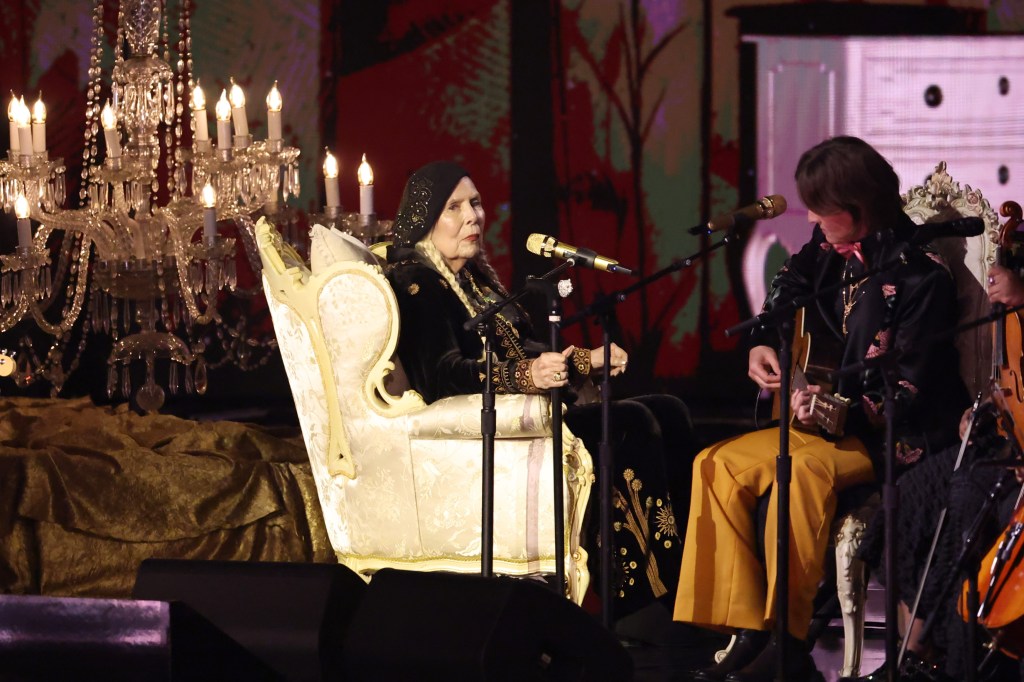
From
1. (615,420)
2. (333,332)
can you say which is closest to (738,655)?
(615,420)

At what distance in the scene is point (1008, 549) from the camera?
Result: 347cm

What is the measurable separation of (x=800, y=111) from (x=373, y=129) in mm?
1909

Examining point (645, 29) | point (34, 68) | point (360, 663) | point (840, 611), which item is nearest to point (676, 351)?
point (645, 29)

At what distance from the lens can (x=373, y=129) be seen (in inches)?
279

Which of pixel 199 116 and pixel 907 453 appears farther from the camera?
pixel 199 116

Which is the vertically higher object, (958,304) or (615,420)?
(958,304)

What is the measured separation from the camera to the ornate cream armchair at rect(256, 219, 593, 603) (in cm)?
430

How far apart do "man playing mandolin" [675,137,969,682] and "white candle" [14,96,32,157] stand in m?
2.32

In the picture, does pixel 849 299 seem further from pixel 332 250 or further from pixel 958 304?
pixel 332 250

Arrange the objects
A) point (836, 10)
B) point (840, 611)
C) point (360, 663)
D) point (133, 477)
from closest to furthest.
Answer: point (360, 663)
point (840, 611)
point (133, 477)
point (836, 10)

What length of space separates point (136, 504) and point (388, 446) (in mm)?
902

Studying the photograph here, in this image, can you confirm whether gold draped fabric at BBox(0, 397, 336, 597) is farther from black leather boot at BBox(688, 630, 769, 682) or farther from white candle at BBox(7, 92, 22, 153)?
black leather boot at BBox(688, 630, 769, 682)

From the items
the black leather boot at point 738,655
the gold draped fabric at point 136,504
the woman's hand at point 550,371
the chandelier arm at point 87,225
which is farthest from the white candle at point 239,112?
the black leather boot at point 738,655

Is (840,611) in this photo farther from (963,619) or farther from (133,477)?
(133,477)
